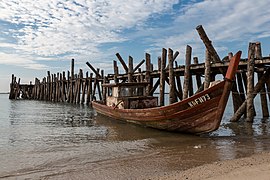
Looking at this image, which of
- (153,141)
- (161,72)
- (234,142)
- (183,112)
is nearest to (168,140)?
(153,141)

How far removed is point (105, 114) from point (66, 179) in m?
11.1

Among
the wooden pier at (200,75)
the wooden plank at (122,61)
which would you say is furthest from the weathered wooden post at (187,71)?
the wooden plank at (122,61)

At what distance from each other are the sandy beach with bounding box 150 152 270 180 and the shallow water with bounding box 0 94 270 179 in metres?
0.60

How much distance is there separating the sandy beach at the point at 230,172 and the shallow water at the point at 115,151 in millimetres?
598

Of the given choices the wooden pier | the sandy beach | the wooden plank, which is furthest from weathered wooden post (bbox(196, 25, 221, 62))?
the wooden plank

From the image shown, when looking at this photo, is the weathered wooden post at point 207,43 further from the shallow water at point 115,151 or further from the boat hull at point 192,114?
the boat hull at point 192,114

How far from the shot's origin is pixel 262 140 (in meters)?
9.38

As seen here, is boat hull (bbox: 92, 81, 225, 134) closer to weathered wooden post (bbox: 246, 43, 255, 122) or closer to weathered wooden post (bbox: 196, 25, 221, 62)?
weathered wooden post (bbox: 246, 43, 255, 122)

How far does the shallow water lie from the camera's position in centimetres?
629

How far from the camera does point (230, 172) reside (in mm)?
5180

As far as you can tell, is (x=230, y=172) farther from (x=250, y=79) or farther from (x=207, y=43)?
(x=207, y=43)

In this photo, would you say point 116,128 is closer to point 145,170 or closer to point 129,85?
point 129,85

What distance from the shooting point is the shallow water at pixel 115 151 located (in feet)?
20.6

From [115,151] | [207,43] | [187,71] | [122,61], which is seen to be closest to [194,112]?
[115,151]
